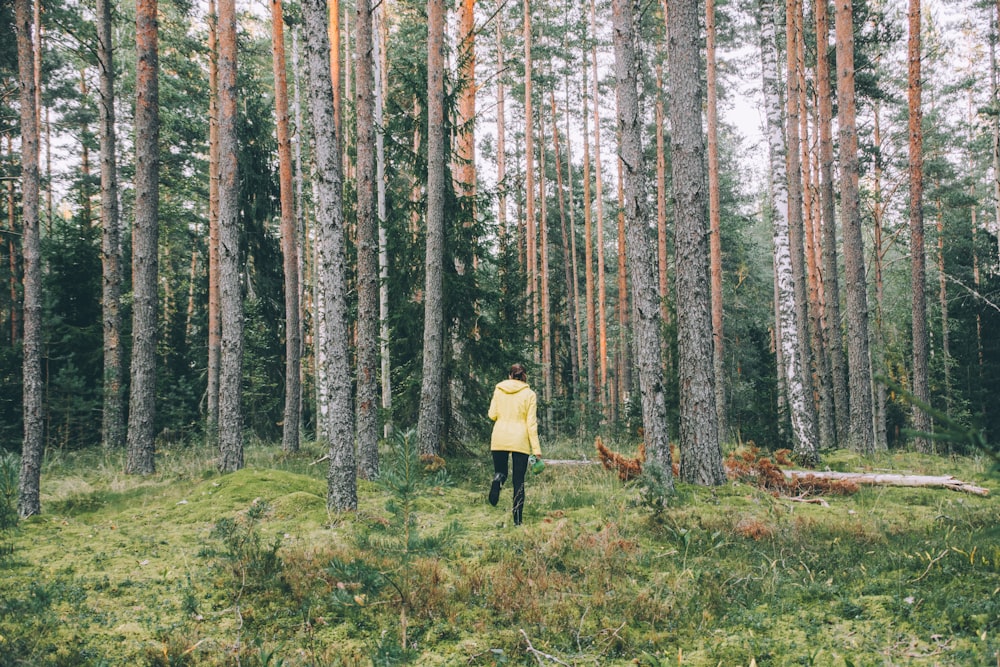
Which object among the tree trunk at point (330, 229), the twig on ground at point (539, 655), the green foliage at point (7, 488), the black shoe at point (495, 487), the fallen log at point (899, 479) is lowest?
the twig on ground at point (539, 655)

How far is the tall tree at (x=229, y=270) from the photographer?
32.5ft

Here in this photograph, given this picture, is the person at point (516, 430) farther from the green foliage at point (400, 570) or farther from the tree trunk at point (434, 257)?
the tree trunk at point (434, 257)

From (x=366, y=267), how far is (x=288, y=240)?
Result: 6084mm

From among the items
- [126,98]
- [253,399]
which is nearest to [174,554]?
[253,399]

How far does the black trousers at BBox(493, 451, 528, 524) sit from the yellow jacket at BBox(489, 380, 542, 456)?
12cm

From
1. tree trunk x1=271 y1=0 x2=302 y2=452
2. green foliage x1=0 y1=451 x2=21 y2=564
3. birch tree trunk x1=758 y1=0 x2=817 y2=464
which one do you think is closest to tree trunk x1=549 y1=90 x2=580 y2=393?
birch tree trunk x1=758 y1=0 x2=817 y2=464

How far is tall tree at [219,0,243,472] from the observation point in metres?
9.90

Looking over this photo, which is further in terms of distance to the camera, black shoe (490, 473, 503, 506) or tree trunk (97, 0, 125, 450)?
tree trunk (97, 0, 125, 450)

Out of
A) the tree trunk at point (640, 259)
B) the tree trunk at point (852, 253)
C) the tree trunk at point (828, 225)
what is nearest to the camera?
the tree trunk at point (640, 259)

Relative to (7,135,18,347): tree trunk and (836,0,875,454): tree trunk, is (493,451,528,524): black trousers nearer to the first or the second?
(836,0,875,454): tree trunk

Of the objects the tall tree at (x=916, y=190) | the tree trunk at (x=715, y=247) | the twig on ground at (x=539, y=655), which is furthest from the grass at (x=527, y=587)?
the tree trunk at (x=715, y=247)

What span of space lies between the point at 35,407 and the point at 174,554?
314 cm

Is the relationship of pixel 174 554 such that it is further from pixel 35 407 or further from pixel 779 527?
pixel 779 527

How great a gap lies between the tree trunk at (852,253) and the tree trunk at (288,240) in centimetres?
1266
